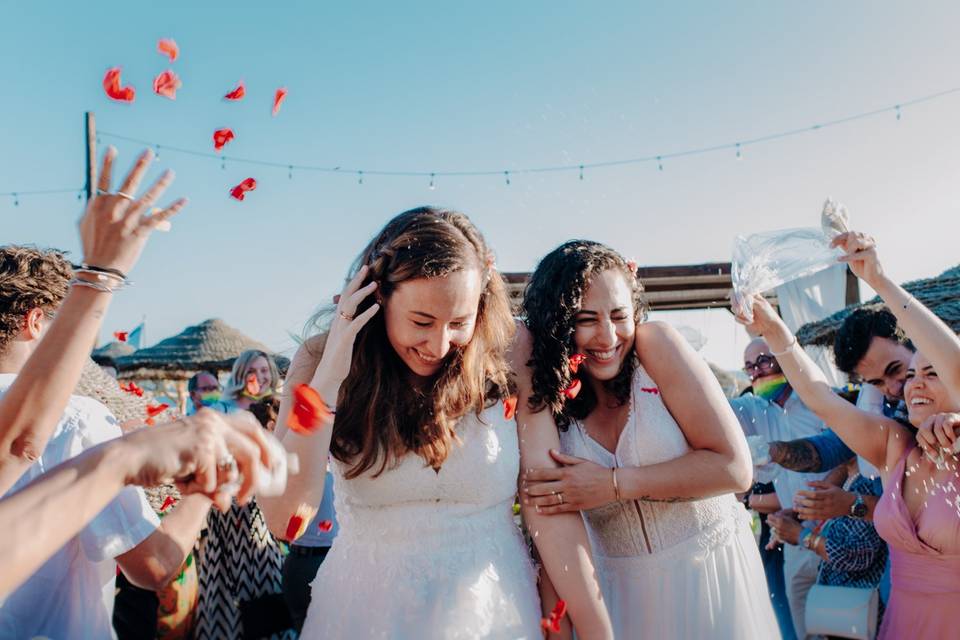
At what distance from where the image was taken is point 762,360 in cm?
625

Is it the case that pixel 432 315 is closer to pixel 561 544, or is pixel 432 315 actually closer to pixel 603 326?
pixel 603 326

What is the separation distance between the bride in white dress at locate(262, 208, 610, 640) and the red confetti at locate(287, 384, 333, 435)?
2 cm

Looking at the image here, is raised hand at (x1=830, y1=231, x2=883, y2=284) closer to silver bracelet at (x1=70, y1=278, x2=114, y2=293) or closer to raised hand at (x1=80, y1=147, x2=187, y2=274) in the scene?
raised hand at (x1=80, y1=147, x2=187, y2=274)

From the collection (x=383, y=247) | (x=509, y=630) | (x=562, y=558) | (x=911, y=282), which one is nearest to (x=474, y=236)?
(x=383, y=247)

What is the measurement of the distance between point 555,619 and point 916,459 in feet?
5.32

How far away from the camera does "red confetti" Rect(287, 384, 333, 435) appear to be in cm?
220

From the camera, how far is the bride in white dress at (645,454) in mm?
2518

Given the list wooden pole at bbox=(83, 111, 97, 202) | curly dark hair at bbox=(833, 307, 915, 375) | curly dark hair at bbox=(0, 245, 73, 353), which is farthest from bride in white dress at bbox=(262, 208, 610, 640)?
wooden pole at bbox=(83, 111, 97, 202)

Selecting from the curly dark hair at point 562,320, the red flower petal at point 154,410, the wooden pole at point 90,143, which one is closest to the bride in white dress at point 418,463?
the curly dark hair at point 562,320

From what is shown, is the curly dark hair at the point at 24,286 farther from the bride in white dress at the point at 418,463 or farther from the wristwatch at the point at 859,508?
the wristwatch at the point at 859,508

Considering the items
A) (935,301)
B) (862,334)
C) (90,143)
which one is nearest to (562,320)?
(862,334)

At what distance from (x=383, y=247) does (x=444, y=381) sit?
48cm

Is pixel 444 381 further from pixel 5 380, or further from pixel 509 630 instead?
pixel 5 380

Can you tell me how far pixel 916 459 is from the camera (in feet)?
9.59
